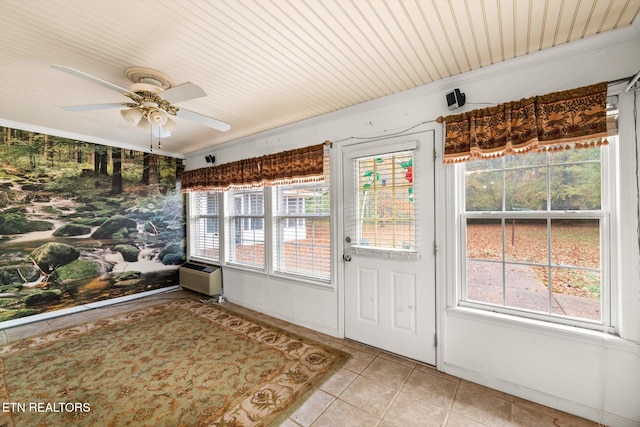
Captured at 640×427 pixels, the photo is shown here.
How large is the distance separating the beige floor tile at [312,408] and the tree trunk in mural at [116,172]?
4136mm

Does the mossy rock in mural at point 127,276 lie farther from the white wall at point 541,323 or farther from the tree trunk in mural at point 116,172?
the white wall at point 541,323

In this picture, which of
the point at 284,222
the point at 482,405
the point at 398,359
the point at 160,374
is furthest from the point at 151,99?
the point at 482,405

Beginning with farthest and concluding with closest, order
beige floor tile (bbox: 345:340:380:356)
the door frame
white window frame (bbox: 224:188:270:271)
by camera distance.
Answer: white window frame (bbox: 224:188:270:271) → beige floor tile (bbox: 345:340:380:356) → the door frame

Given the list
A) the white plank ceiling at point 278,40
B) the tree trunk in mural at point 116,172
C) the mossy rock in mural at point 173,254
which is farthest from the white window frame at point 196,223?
the white plank ceiling at point 278,40

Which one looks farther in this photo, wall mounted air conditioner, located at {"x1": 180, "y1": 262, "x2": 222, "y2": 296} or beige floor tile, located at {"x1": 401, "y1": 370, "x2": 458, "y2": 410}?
wall mounted air conditioner, located at {"x1": 180, "y1": 262, "x2": 222, "y2": 296}

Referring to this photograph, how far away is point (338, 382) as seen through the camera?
→ 2.13 metres

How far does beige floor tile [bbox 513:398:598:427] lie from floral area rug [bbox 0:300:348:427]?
134 cm

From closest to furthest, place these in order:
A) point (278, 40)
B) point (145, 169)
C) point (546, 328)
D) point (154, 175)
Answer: point (278, 40)
point (546, 328)
point (145, 169)
point (154, 175)

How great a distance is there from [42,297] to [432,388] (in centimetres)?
472

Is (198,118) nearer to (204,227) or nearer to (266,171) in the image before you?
(266,171)

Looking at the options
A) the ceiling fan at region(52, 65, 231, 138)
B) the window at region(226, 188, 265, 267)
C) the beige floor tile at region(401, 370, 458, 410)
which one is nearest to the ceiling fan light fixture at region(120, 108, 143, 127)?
the ceiling fan at region(52, 65, 231, 138)

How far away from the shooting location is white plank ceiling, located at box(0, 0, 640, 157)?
1440 millimetres

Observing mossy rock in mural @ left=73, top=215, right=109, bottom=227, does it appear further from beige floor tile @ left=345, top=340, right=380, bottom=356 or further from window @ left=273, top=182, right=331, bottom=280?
beige floor tile @ left=345, top=340, right=380, bottom=356

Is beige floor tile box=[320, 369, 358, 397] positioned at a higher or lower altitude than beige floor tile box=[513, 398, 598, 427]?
higher
